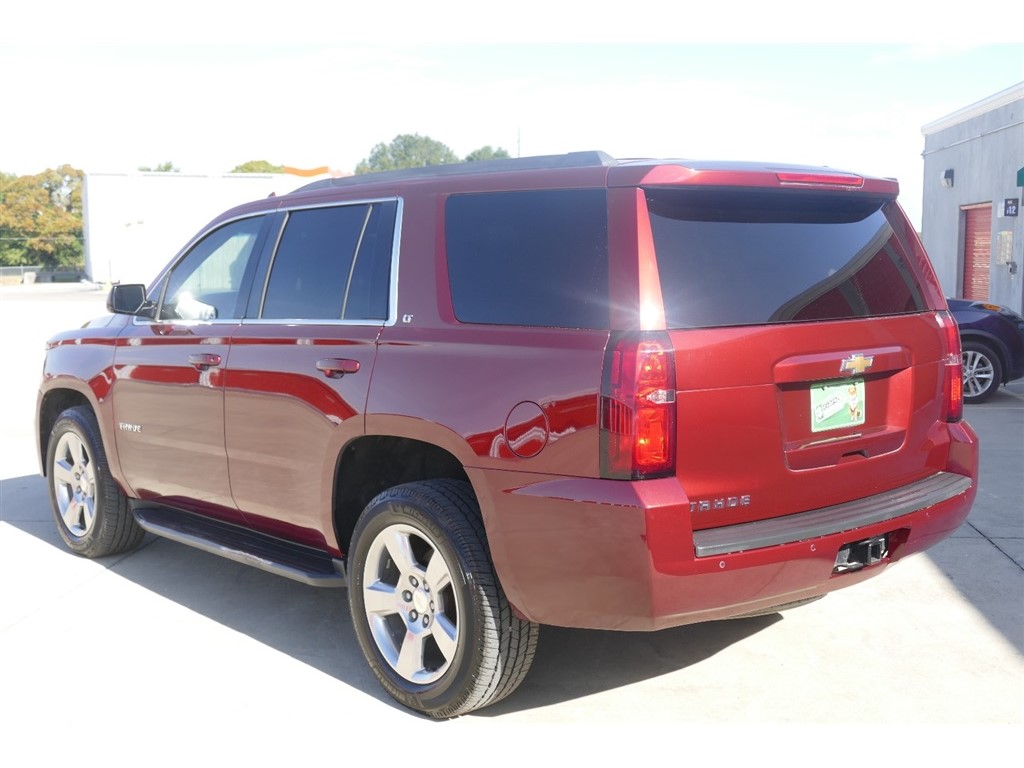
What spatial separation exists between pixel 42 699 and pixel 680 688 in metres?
2.45

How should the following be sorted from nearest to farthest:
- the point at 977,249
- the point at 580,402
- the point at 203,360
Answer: the point at 580,402 < the point at 203,360 < the point at 977,249

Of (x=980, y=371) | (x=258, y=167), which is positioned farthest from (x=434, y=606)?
(x=258, y=167)

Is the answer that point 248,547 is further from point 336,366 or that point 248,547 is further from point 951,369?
point 951,369

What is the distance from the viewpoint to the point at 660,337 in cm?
325

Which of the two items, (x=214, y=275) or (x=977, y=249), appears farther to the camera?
(x=977, y=249)

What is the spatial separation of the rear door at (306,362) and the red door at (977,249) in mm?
16439

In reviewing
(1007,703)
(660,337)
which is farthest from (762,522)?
(1007,703)

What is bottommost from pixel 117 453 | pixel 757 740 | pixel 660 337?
pixel 757 740

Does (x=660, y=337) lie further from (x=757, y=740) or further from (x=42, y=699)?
(x=42, y=699)

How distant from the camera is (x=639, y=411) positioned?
10.5 ft

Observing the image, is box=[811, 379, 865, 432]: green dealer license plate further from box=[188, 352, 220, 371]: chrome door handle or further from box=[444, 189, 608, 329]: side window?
box=[188, 352, 220, 371]: chrome door handle

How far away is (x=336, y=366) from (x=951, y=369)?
94.7 inches

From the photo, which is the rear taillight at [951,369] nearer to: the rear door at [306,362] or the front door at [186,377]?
the rear door at [306,362]

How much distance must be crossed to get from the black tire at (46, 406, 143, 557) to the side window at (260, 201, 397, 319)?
1719 millimetres
